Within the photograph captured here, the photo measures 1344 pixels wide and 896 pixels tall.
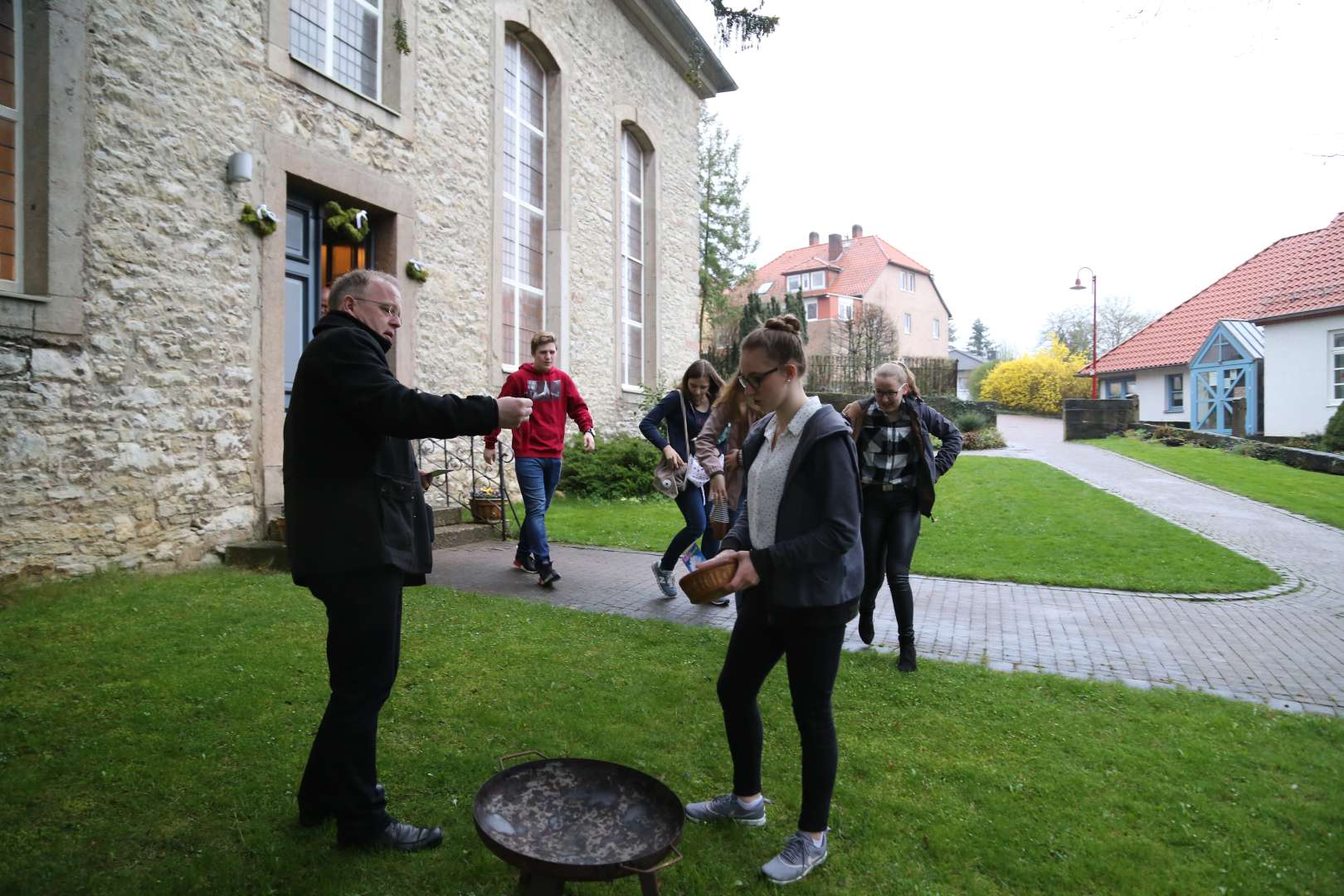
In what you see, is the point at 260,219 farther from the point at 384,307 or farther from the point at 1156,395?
the point at 1156,395

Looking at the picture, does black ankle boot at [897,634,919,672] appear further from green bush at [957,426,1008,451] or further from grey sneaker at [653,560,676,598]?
green bush at [957,426,1008,451]

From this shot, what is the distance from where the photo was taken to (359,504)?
8.70ft

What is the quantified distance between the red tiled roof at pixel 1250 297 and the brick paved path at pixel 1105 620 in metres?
16.9

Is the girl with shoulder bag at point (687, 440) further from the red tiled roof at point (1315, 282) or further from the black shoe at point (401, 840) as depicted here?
the red tiled roof at point (1315, 282)

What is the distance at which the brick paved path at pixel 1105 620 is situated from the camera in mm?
5219

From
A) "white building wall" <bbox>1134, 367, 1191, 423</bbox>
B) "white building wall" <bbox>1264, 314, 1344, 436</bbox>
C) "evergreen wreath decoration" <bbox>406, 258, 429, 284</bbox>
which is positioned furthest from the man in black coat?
"white building wall" <bbox>1134, 367, 1191, 423</bbox>

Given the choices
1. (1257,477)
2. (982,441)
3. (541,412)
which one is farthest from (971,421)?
(541,412)

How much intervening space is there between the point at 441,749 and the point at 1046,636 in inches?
180

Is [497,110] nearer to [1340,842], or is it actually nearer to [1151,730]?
[1151,730]

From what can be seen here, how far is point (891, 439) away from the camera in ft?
17.8

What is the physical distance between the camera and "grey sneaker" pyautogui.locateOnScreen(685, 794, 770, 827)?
3141mm

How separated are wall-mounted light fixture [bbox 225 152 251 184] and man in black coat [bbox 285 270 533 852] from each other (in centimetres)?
612

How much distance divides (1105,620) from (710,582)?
17.3 feet

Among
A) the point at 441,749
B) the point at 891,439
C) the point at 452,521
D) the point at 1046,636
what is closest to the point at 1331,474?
the point at 1046,636
